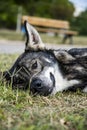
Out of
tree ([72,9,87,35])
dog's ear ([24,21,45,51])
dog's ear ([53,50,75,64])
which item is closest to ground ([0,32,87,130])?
dog's ear ([53,50,75,64])

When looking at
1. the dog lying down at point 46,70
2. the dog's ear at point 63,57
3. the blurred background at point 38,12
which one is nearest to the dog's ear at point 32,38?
the dog lying down at point 46,70

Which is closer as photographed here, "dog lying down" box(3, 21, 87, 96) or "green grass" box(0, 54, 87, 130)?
"green grass" box(0, 54, 87, 130)

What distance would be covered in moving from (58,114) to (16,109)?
17.4 inches

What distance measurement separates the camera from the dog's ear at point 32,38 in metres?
5.39

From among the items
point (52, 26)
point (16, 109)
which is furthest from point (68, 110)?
point (52, 26)

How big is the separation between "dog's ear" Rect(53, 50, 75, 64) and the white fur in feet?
0.69

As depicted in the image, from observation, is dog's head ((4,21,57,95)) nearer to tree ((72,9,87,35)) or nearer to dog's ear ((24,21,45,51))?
dog's ear ((24,21,45,51))

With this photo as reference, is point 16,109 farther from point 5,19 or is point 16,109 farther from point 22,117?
point 5,19

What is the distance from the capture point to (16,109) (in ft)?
13.1

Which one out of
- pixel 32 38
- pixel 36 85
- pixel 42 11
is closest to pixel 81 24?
pixel 42 11

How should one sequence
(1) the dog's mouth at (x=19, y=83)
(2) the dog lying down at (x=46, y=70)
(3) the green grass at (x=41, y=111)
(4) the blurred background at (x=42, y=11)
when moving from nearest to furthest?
(3) the green grass at (x=41, y=111)
(2) the dog lying down at (x=46, y=70)
(1) the dog's mouth at (x=19, y=83)
(4) the blurred background at (x=42, y=11)

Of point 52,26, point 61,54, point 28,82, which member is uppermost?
point 52,26

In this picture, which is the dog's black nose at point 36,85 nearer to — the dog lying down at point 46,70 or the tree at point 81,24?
the dog lying down at point 46,70

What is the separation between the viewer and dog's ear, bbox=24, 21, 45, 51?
5387 mm
